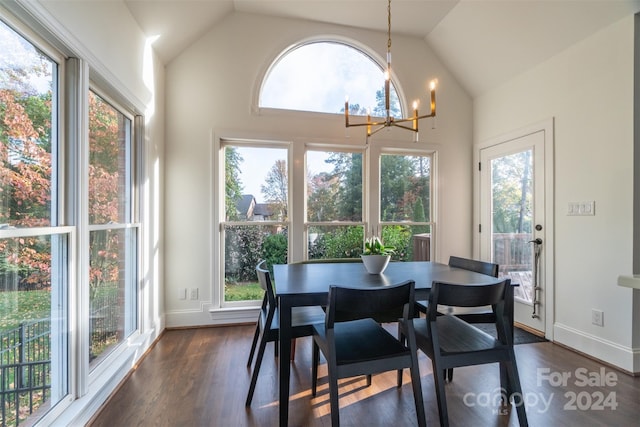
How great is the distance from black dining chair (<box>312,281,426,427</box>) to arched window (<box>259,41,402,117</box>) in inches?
98.1

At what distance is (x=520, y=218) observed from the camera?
319 centimetres

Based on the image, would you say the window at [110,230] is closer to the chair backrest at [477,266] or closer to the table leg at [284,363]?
the table leg at [284,363]

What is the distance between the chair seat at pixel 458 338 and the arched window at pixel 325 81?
2.44 m

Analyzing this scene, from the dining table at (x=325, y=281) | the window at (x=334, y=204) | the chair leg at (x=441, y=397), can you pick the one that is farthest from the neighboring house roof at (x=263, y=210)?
the chair leg at (x=441, y=397)

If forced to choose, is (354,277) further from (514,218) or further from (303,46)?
(303,46)

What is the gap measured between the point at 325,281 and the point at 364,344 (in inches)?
16.2

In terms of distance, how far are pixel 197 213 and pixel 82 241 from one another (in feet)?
4.79

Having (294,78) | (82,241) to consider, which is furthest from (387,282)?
(294,78)

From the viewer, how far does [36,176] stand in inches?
56.4

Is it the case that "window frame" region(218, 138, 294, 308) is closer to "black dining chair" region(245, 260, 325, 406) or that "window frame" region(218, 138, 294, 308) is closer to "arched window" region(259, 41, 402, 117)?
"arched window" region(259, 41, 402, 117)

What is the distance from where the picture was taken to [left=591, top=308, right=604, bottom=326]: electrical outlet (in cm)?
240

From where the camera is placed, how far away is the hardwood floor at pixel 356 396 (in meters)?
1.69

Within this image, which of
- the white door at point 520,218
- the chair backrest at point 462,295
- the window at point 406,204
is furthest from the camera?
the window at point 406,204

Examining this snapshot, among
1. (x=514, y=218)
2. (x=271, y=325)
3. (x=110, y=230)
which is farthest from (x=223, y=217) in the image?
(x=514, y=218)
